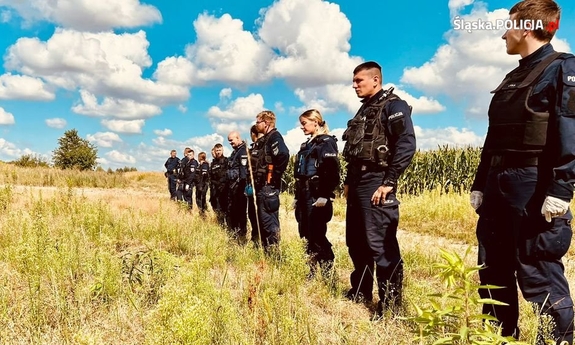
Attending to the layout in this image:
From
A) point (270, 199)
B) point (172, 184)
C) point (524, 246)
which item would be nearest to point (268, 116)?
point (270, 199)

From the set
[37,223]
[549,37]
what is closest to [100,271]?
[37,223]

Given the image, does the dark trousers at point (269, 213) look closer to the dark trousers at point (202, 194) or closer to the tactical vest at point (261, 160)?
the tactical vest at point (261, 160)

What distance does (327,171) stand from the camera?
15.0 feet

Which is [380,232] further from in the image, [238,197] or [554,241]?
[238,197]

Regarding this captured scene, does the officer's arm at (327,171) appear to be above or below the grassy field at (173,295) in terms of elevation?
above

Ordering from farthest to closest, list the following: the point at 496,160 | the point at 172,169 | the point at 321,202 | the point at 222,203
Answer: the point at 172,169 → the point at 222,203 → the point at 321,202 → the point at 496,160

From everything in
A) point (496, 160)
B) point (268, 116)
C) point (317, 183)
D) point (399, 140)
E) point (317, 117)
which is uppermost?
point (268, 116)

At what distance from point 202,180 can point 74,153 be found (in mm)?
38028

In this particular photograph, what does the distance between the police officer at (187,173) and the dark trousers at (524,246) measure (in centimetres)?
1190

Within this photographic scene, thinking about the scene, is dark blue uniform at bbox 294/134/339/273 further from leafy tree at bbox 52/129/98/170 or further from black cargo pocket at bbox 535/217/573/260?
leafy tree at bbox 52/129/98/170

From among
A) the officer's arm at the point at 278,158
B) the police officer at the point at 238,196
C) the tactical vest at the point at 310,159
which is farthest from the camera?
the police officer at the point at 238,196

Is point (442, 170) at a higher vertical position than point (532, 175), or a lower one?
higher

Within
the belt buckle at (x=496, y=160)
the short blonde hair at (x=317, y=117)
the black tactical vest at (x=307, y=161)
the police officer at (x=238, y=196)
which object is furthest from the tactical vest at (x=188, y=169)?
the belt buckle at (x=496, y=160)

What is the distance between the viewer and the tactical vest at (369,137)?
10.9ft
